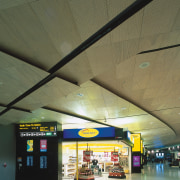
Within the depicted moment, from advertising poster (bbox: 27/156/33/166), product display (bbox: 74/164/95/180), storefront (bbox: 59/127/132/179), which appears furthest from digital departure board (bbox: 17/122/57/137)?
product display (bbox: 74/164/95/180)

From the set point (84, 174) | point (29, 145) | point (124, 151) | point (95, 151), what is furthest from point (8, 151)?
point (124, 151)

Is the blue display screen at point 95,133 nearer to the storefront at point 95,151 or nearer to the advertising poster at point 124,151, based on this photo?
the storefront at point 95,151

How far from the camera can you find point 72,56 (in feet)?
14.6

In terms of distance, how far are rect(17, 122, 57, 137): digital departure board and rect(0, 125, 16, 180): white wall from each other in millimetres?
614

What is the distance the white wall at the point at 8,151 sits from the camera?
12.1 meters

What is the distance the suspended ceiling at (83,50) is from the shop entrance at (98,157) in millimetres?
9224

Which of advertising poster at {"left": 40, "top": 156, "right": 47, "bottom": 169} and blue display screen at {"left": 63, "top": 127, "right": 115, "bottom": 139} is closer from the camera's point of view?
blue display screen at {"left": 63, "top": 127, "right": 115, "bottom": 139}

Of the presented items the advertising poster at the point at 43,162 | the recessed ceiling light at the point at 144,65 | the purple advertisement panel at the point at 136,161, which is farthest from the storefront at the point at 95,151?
the recessed ceiling light at the point at 144,65

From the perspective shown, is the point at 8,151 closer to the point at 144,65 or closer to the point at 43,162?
the point at 43,162

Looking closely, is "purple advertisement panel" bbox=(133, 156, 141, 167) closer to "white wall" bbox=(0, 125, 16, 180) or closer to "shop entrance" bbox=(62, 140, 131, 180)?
"shop entrance" bbox=(62, 140, 131, 180)

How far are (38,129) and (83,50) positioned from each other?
9.74 m

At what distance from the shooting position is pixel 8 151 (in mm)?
12578

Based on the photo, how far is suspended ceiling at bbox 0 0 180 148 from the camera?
3117 millimetres

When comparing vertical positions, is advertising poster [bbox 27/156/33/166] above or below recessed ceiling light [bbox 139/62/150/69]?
below
